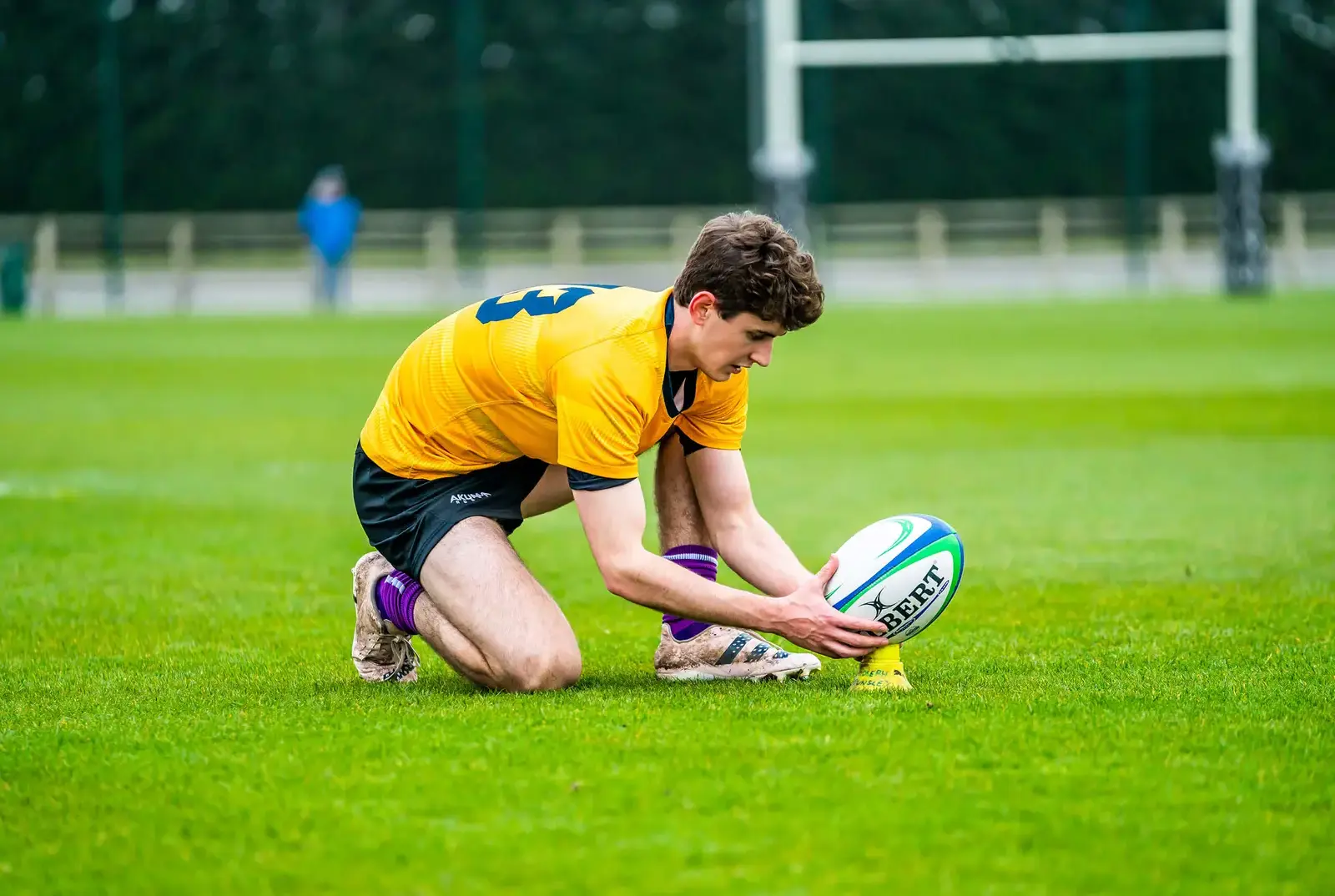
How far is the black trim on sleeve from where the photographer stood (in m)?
4.70

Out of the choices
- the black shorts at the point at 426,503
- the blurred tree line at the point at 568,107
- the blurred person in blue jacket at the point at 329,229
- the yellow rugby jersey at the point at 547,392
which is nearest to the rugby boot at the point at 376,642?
the black shorts at the point at 426,503

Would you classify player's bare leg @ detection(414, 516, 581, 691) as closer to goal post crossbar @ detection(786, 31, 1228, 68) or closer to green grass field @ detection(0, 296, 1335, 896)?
green grass field @ detection(0, 296, 1335, 896)

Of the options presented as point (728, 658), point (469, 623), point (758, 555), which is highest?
point (758, 555)

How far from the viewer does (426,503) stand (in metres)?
5.25

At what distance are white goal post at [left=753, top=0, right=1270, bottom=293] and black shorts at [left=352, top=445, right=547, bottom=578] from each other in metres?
20.3

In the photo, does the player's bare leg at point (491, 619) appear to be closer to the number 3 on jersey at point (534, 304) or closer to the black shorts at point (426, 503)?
the black shorts at point (426, 503)

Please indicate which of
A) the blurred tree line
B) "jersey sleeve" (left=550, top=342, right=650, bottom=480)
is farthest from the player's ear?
the blurred tree line

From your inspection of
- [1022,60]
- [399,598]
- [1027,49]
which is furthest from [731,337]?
[1022,60]

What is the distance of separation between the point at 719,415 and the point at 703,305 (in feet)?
2.00

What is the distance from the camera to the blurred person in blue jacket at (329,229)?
28609mm

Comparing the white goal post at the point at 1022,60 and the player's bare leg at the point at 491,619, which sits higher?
the white goal post at the point at 1022,60

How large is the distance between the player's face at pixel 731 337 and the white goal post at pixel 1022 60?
67.9 ft

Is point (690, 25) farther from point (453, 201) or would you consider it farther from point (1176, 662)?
point (1176, 662)

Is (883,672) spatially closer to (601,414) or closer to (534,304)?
(601,414)
